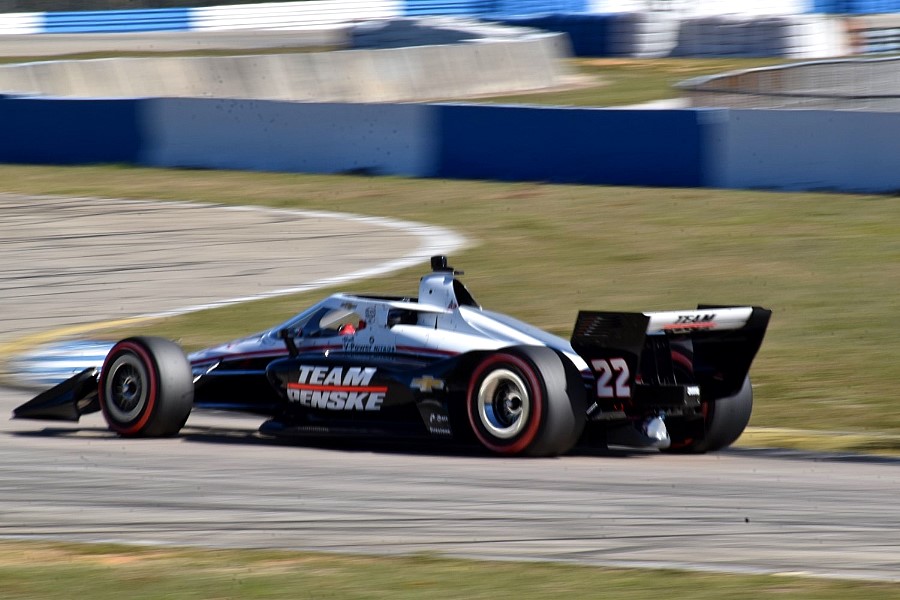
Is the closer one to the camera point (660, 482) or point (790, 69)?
point (660, 482)

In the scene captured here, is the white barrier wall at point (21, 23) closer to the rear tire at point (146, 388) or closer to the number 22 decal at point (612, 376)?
the rear tire at point (146, 388)

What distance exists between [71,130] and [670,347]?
60.4ft

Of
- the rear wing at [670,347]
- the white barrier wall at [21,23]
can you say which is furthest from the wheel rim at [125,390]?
the white barrier wall at [21,23]

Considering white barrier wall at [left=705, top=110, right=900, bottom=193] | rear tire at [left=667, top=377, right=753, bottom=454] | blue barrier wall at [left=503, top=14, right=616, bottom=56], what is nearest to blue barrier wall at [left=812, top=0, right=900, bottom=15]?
blue barrier wall at [left=503, top=14, right=616, bottom=56]

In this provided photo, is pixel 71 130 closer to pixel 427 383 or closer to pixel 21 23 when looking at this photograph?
pixel 427 383

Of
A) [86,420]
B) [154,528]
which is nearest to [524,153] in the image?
[86,420]

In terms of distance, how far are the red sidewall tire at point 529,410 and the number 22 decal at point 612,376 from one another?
1.42ft

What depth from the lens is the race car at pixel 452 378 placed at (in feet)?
26.3

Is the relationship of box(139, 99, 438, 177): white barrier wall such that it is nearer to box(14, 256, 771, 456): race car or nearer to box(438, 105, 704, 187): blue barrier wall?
box(438, 105, 704, 187): blue barrier wall

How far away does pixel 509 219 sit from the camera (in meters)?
19.1

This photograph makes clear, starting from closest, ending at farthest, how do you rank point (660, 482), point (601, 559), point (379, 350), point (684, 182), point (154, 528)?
point (601, 559) → point (154, 528) → point (660, 482) → point (379, 350) → point (684, 182)

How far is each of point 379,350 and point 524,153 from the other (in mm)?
13190

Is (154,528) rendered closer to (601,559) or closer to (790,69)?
(601,559)

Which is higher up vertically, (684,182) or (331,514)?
(331,514)
